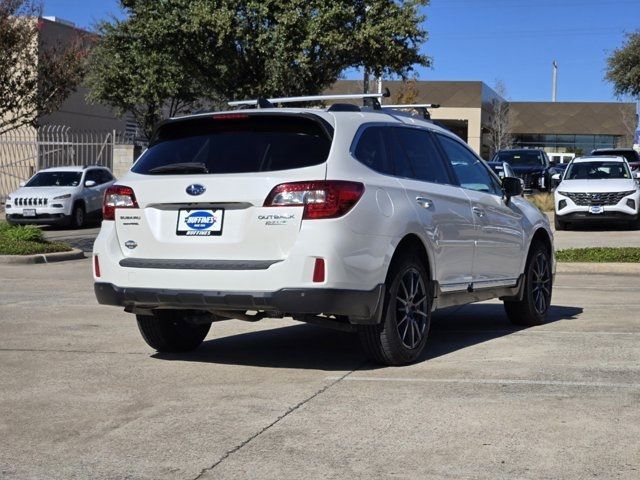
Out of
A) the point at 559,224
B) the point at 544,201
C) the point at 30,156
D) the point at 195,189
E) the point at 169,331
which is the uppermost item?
the point at 30,156

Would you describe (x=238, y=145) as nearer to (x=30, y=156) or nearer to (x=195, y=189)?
(x=195, y=189)

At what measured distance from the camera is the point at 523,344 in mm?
8633

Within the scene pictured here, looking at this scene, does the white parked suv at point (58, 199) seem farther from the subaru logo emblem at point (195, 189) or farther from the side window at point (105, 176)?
the subaru logo emblem at point (195, 189)

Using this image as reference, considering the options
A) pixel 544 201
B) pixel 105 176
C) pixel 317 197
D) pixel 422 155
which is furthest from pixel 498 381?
pixel 544 201

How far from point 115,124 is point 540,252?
3968cm

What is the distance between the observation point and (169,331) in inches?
321

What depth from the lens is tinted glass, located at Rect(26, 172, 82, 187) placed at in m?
28.3

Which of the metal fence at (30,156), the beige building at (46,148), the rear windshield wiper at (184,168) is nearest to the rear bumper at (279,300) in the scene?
the rear windshield wiper at (184,168)

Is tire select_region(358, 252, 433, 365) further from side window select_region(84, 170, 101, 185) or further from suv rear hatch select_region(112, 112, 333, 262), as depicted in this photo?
side window select_region(84, 170, 101, 185)

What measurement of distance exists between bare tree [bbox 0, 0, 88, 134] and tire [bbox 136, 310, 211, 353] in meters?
12.7

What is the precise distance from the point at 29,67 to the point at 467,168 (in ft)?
48.8

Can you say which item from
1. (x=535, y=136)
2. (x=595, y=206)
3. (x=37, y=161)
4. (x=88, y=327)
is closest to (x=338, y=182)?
(x=88, y=327)

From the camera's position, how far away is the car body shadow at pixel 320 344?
7.89m

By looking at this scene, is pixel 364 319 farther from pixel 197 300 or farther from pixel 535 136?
pixel 535 136
